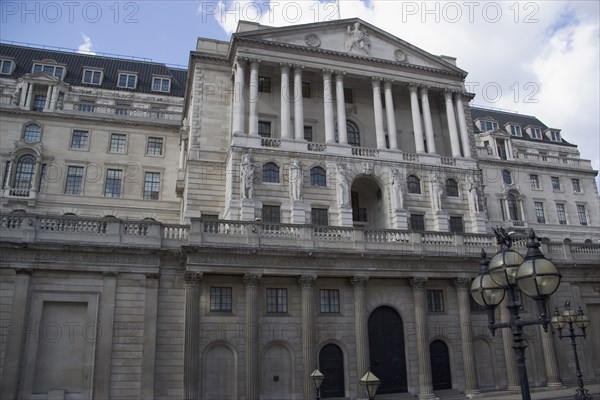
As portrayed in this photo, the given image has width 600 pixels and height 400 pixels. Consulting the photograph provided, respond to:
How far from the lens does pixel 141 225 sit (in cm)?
2962

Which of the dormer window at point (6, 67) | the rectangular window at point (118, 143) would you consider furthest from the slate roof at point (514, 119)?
the dormer window at point (6, 67)

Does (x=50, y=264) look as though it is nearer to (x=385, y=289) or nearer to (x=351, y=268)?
(x=351, y=268)

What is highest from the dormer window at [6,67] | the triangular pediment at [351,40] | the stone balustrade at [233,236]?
the dormer window at [6,67]

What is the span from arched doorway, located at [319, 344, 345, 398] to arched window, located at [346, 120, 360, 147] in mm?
17606

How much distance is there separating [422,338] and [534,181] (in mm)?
35695

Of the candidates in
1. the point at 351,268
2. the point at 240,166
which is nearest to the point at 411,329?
the point at 351,268

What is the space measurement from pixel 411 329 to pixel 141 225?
17948 mm

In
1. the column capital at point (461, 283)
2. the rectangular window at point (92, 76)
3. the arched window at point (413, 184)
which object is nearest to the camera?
the column capital at point (461, 283)

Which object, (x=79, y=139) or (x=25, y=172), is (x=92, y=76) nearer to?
(x=79, y=139)

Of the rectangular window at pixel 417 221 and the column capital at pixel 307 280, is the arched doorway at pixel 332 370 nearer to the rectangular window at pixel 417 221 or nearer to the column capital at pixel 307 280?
the column capital at pixel 307 280

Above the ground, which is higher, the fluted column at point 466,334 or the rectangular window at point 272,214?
the rectangular window at point 272,214

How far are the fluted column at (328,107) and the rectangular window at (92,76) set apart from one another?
3036 centimetres

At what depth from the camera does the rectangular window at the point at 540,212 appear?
2250 inches

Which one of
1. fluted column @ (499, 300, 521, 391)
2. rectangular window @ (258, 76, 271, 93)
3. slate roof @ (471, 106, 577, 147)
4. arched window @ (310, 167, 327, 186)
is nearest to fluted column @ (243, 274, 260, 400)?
arched window @ (310, 167, 327, 186)
